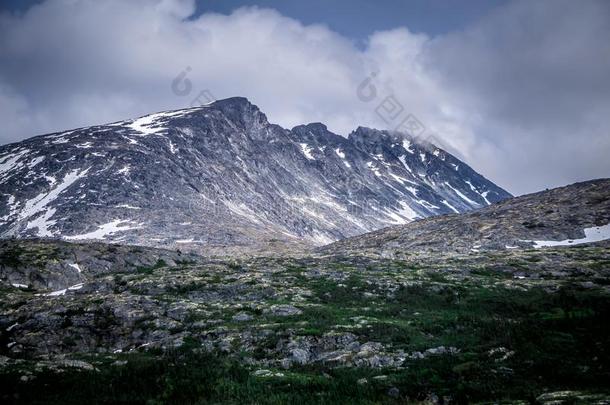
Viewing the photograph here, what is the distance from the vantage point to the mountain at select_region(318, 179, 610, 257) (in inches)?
4340

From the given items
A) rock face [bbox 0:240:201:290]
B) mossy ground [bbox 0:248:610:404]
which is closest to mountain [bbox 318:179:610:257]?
mossy ground [bbox 0:248:610:404]

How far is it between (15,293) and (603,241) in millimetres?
120585

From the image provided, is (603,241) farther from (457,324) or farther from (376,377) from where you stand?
(376,377)

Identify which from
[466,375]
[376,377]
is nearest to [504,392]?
[466,375]

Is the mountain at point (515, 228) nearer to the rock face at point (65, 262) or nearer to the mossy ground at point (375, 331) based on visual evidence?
the mossy ground at point (375, 331)

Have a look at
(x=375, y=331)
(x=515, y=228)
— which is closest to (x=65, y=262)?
(x=375, y=331)

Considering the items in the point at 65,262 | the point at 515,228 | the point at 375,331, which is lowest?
the point at 375,331

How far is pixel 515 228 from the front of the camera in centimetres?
12125

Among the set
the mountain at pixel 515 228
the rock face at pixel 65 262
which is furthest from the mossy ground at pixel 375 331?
the mountain at pixel 515 228

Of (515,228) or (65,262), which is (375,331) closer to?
(65,262)

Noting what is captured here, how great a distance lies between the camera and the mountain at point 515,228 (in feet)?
362

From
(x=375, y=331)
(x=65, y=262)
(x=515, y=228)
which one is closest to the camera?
(x=375, y=331)

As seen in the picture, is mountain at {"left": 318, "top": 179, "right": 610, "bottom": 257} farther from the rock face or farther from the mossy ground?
the rock face

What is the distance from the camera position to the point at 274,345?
46781 millimetres
